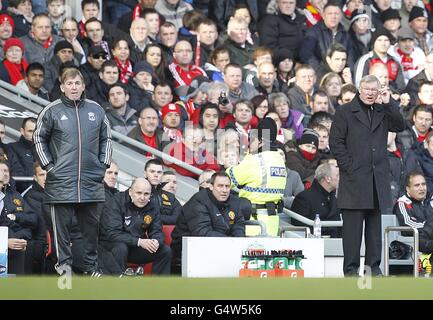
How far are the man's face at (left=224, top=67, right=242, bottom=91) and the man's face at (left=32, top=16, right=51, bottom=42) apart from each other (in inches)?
99.2

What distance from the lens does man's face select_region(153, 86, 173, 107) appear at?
18234 mm

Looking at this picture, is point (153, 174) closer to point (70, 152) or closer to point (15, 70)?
point (15, 70)

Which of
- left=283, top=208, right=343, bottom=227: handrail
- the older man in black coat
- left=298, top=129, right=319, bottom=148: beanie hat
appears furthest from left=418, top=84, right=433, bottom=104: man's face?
the older man in black coat

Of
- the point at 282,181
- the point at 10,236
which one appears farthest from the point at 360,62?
the point at 10,236

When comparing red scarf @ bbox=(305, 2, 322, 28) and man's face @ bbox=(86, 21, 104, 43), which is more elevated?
red scarf @ bbox=(305, 2, 322, 28)

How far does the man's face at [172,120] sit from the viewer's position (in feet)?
57.9

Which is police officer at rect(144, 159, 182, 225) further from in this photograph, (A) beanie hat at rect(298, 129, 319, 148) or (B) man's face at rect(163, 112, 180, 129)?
(A) beanie hat at rect(298, 129, 319, 148)

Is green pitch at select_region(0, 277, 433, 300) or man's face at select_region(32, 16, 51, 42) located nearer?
green pitch at select_region(0, 277, 433, 300)

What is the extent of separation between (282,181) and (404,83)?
21.9 feet

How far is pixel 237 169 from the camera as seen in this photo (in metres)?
14.9

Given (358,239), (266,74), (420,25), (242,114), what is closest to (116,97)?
(242,114)

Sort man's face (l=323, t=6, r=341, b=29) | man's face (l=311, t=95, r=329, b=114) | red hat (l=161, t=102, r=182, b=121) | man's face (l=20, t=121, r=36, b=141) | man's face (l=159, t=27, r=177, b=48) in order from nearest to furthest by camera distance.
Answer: man's face (l=20, t=121, r=36, b=141), red hat (l=161, t=102, r=182, b=121), man's face (l=159, t=27, r=177, b=48), man's face (l=311, t=95, r=329, b=114), man's face (l=323, t=6, r=341, b=29)

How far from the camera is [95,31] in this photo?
1861 centimetres
